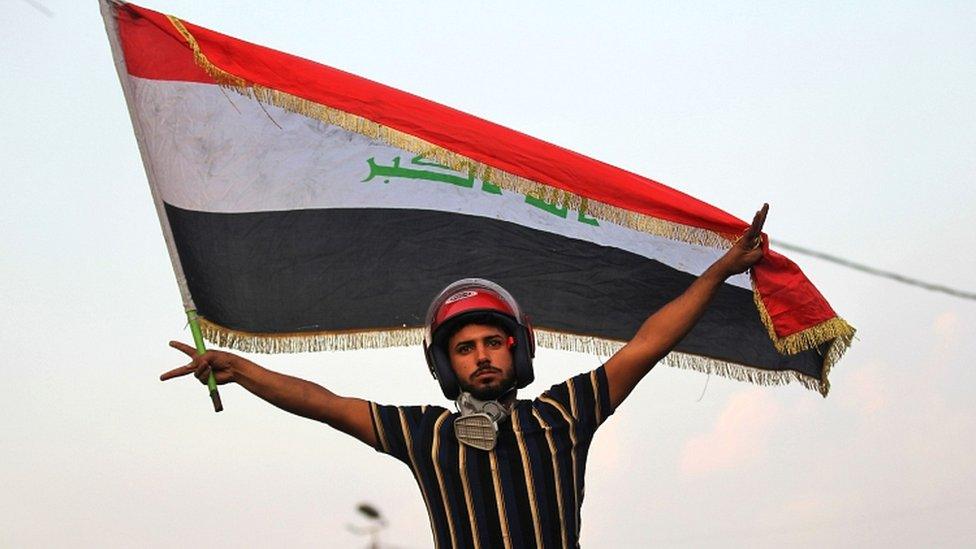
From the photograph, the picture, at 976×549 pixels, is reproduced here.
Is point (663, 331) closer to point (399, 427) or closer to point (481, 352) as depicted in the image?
point (481, 352)

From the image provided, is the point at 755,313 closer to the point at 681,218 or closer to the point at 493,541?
the point at 681,218

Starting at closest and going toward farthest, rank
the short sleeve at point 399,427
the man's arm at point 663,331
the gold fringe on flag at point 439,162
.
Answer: the short sleeve at point 399,427, the man's arm at point 663,331, the gold fringe on flag at point 439,162

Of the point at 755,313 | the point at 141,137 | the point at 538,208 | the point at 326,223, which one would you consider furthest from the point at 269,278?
the point at 755,313

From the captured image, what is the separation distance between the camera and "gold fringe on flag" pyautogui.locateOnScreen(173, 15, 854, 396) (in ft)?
22.2

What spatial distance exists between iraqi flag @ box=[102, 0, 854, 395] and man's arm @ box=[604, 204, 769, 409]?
0.46 m

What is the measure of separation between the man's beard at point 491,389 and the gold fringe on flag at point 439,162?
60.2 inches

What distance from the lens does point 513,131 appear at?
23.5 ft

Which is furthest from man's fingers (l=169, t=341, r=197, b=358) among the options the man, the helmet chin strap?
the helmet chin strap

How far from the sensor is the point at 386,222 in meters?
7.37

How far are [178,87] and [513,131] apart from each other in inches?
66.6

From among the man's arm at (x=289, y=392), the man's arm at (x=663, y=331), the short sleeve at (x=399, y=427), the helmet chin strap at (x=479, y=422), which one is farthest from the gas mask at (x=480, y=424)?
the man's arm at (x=663, y=331)

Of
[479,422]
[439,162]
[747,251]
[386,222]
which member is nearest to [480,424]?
[479,422]

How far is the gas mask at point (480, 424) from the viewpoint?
18.1ft

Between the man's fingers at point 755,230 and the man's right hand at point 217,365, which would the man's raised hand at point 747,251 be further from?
the man's right hand at point 217,365
